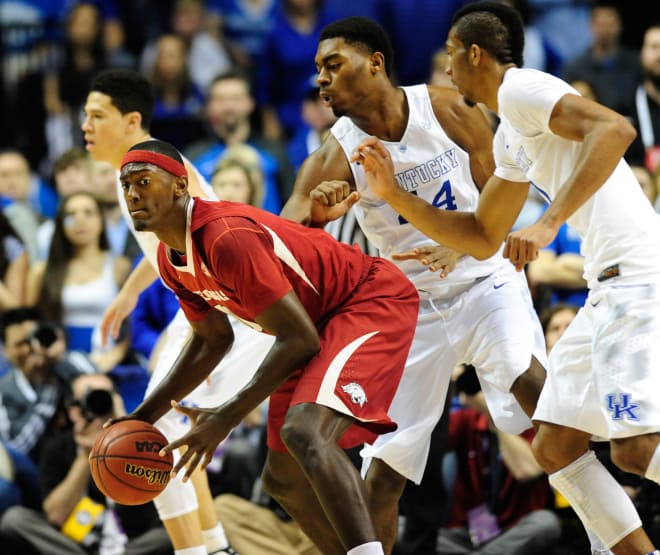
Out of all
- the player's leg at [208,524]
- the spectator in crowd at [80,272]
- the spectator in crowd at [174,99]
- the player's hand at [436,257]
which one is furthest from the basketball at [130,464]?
the spectator in crowd at [174,99]

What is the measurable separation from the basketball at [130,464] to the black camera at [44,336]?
3190mm

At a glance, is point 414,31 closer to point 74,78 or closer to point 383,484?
point 74,78

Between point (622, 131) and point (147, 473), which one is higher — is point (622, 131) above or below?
above

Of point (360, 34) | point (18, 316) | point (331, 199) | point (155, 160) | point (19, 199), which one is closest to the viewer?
point (155, 160)

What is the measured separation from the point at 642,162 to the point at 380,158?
3972mm

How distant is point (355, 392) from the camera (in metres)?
4.84

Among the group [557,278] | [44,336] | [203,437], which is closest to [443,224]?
[203,437]

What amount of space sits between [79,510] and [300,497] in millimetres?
2526

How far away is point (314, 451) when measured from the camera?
4.61 meters

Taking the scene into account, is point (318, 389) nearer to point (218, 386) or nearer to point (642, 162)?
point (218, 386)

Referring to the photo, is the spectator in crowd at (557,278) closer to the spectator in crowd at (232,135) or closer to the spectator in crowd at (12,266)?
the spectator in crowd at (232,135)

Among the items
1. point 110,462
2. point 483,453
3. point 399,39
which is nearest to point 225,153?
point 399,39

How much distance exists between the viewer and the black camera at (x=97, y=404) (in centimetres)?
723

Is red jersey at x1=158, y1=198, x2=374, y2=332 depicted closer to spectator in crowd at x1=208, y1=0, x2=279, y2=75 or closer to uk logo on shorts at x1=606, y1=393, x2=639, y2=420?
uk logo on shorts at x1=606, y1=393, x2=639, y2=420
